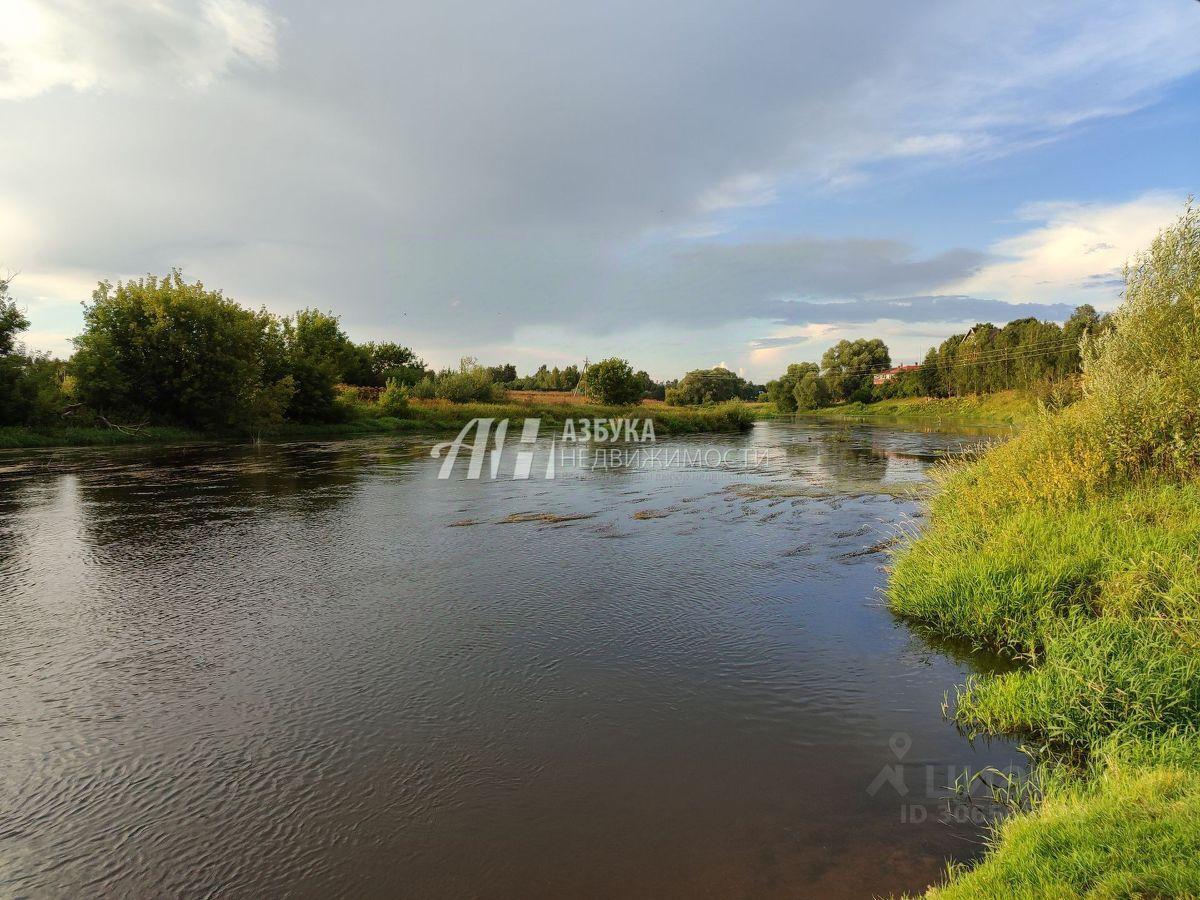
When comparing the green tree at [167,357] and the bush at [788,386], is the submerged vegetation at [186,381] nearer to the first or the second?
the green tree at [167,357]

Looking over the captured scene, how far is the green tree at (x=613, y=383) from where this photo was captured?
69.6m

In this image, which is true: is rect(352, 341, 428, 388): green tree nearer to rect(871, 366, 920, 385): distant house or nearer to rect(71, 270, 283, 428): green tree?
rect(71, 270, 283, 428): green tree

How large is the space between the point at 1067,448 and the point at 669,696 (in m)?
8.49

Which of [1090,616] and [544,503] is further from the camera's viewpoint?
[544,503]

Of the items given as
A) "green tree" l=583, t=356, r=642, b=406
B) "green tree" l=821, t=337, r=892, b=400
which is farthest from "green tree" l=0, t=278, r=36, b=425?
"green tree" l=821, t=337, r=892, b=400

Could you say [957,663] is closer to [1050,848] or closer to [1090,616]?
[1090,616]

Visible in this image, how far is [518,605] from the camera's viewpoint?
908 centimetres

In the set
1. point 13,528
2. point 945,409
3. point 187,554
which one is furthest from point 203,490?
point 945,409

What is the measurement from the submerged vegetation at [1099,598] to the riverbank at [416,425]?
1559 inches

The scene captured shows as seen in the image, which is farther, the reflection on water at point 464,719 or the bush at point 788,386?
Result: the bush at point 788,386

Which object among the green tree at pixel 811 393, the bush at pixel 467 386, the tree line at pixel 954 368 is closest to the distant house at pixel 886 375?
the tree line at pixel 954 368

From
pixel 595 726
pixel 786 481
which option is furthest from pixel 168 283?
pixel 595 726

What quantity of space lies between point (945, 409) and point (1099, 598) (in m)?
94.1

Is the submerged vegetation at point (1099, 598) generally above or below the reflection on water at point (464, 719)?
above
